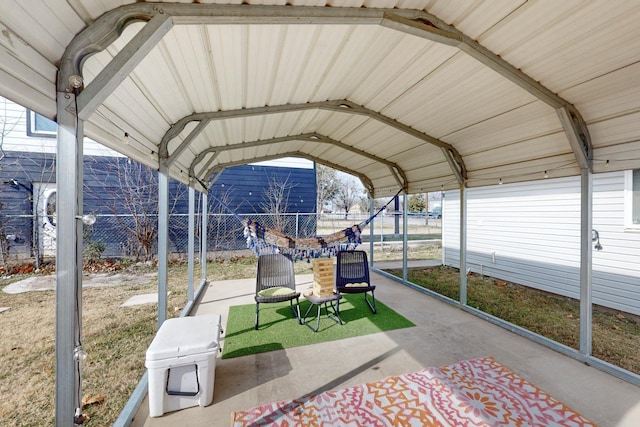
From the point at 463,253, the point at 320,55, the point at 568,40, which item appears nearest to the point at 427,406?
the point at 463,253

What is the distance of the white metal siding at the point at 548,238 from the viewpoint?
3902 millimetres

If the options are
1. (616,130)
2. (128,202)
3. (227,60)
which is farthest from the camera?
(128,202)

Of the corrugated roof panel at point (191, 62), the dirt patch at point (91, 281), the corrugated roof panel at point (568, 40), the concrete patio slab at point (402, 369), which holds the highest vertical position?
the corrugated roof panel at point (568, 40)

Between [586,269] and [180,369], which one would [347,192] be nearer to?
[586,269]

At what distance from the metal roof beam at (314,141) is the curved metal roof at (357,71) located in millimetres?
387

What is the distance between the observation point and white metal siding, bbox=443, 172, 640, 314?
154 inches

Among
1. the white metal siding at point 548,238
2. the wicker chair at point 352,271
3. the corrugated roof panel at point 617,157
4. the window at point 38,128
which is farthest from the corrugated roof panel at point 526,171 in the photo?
the window at point 38,128

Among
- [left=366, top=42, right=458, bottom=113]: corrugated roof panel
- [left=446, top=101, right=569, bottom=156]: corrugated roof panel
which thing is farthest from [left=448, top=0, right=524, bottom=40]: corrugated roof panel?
[left=446, top=101, right=569, bottom=156]: corrugated roof panel

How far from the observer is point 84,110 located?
52.7 inches

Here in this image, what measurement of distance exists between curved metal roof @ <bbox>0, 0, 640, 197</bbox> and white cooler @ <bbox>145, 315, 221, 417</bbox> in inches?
57.3

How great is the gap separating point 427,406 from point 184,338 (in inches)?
71.7

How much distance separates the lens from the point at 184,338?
6.47 ft

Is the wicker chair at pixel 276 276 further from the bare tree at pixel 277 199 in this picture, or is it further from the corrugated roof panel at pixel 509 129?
the bare tree at pixel 277 199

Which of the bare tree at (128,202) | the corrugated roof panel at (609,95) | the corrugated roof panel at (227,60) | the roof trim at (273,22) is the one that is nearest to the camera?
the roof trim at (273,22)
